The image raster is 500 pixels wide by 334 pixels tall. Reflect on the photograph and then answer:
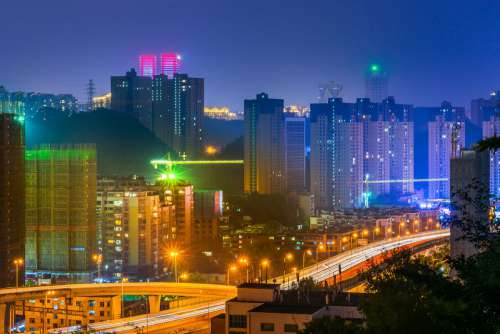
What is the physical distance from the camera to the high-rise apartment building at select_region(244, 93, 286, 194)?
2506 cm

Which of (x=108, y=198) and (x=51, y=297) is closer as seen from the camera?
(x=51, y=297)

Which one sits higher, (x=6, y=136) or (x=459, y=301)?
(x=6, y=136)

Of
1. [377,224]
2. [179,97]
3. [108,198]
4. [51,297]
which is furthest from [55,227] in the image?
Result: [179,97]

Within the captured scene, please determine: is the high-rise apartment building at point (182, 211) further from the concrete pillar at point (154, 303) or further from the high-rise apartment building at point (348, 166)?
the high-rise apartment building at point (348, 166)

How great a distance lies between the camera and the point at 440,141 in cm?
2795

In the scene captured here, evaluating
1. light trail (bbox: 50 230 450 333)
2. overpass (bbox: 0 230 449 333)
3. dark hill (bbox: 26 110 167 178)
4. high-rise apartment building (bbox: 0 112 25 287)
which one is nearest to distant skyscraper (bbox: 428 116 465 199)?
dark hill (bbox: 26 110 167 178)

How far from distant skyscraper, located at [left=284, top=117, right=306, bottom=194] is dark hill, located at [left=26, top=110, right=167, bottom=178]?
11.6 feet

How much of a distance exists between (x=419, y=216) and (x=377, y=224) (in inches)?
83.9

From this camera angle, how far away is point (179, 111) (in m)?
25.8

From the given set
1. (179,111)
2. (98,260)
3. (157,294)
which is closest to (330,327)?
(157,294)

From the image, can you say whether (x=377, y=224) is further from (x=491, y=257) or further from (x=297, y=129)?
(x=491, y=257)

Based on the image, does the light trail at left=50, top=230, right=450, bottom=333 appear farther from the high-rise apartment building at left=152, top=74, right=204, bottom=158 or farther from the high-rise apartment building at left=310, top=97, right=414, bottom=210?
the high-rise apartment building at left=152, top=74, right=204, bottom=158

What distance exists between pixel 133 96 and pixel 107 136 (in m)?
2.06

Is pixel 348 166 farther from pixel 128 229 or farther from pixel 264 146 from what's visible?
pixel 128 229
